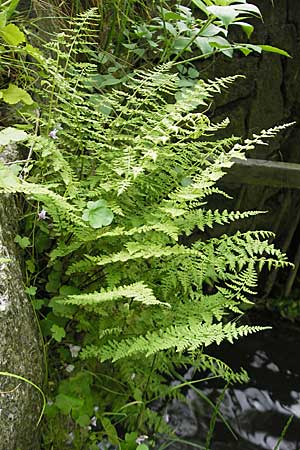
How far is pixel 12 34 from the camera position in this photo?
54.9 inches

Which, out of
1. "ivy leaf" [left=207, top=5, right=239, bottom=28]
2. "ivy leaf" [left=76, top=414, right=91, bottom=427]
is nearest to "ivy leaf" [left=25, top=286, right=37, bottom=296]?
"ivy leaf" [left=76, top=414, right=91, bottom=427]

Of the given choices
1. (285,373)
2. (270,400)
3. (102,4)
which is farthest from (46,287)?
(285,373)

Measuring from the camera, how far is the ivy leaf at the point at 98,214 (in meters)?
1.21

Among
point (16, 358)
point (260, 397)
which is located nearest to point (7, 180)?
point (16, 358)

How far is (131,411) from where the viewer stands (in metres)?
1.54

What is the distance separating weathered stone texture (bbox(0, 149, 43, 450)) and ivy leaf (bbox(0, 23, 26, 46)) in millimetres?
495

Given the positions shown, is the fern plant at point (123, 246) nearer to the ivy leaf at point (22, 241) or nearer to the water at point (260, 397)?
the ivy leaf at point (22, 241)

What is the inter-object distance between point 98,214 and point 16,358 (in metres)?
0.38

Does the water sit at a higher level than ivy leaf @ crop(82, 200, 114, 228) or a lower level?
lower

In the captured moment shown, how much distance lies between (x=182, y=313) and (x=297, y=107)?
2.82 metres

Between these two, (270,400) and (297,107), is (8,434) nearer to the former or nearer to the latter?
(270,400)

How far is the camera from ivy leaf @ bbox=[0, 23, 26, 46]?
1.38m

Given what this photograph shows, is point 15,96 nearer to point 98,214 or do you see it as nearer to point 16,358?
point 98,214

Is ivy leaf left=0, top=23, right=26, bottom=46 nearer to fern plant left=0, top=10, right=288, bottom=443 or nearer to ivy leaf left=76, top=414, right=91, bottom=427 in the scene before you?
fern plant left=0, top=10, right=288, bottom=443
